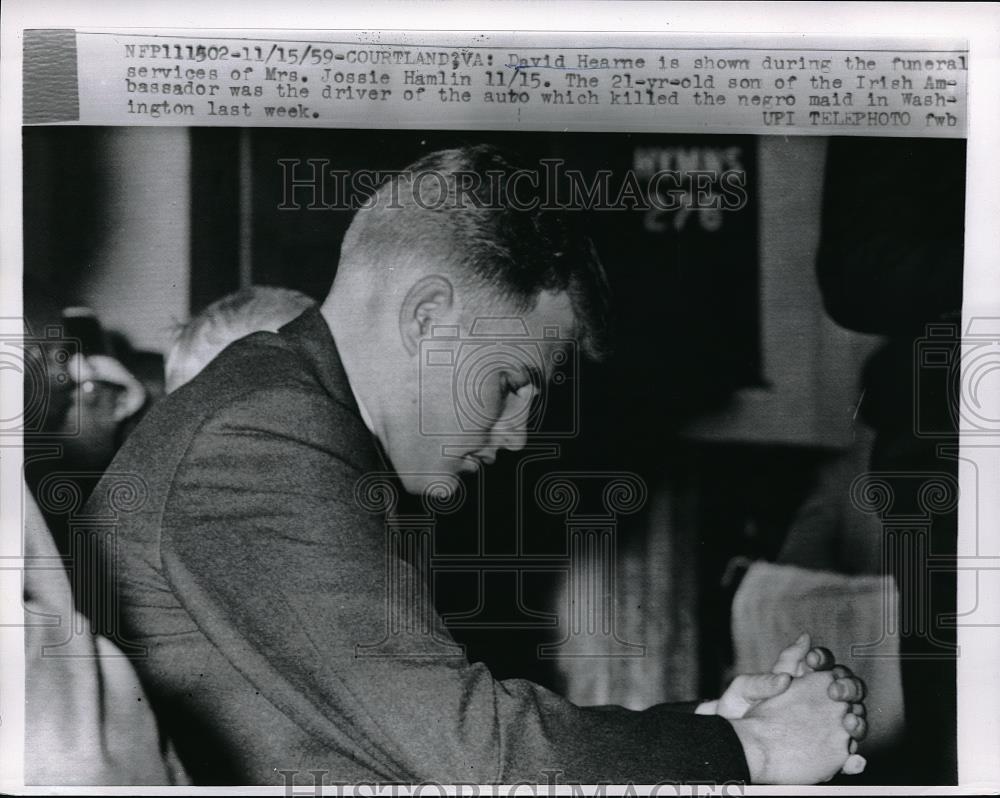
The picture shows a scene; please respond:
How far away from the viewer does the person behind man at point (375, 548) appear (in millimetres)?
1207

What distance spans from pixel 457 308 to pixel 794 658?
0.69 metres

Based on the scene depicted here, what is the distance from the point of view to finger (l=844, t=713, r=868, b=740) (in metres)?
1.26

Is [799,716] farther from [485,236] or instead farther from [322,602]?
[485,236]

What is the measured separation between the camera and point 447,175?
1243 millimetres

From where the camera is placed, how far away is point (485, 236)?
48.8 inches

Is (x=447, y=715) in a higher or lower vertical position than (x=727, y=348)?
lower

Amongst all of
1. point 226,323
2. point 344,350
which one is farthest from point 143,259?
point 344,350

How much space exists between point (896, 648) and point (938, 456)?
→ 0.93ft

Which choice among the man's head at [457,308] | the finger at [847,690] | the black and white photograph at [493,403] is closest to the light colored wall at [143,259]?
the black and white photograph at [493,403]

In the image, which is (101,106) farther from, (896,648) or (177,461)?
(896,648)

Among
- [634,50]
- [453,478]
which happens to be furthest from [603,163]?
[453,478]

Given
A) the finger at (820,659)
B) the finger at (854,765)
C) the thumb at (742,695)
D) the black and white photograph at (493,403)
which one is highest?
the black and white photograph at (493,403)

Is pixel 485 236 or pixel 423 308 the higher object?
pixel 485 236

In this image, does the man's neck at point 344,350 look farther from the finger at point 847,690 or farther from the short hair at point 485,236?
the finger at point 847,690
